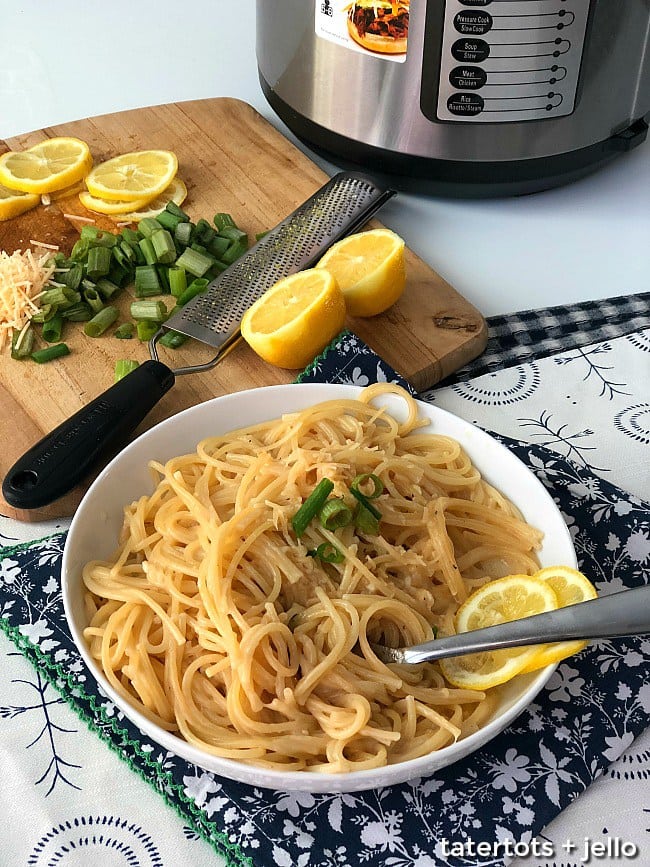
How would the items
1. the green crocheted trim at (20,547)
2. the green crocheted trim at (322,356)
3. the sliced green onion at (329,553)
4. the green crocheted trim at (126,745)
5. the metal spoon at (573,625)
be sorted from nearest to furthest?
the metal spoon at (573,625), the green crocheted trim at (126,745), the sliced green onion at (329,553), the green crocheted trim at (20,547), the green crocheted trim at (322,356)

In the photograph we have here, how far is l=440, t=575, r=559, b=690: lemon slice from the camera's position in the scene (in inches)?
48.2

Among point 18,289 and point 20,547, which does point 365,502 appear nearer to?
point 20,547

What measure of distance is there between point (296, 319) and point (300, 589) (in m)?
0.58

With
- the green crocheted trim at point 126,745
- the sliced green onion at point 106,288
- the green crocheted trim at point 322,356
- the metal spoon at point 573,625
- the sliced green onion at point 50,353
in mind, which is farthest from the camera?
the sliced green onion at point 106,288

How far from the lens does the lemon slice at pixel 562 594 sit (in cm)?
117

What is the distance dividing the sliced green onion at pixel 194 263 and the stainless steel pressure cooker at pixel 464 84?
1.27 feet

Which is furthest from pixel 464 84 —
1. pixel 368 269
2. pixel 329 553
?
pixel 329 553

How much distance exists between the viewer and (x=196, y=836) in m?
1.25

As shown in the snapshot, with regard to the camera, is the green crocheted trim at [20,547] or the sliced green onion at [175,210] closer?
the green crocheted trim at [20,547]

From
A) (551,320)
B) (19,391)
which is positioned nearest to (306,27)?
(551,320)

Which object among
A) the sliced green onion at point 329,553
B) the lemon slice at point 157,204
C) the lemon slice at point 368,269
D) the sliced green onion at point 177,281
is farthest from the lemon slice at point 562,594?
the lemon slice at point 157,204

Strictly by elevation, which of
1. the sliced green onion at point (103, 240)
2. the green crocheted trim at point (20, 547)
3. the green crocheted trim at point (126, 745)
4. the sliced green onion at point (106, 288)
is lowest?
the green crocheted trim at point (126, 745)

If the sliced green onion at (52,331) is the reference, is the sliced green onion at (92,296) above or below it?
above

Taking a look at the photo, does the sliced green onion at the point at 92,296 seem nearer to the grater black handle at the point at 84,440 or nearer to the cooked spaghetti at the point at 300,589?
the grater black handle at the point at 84,440
